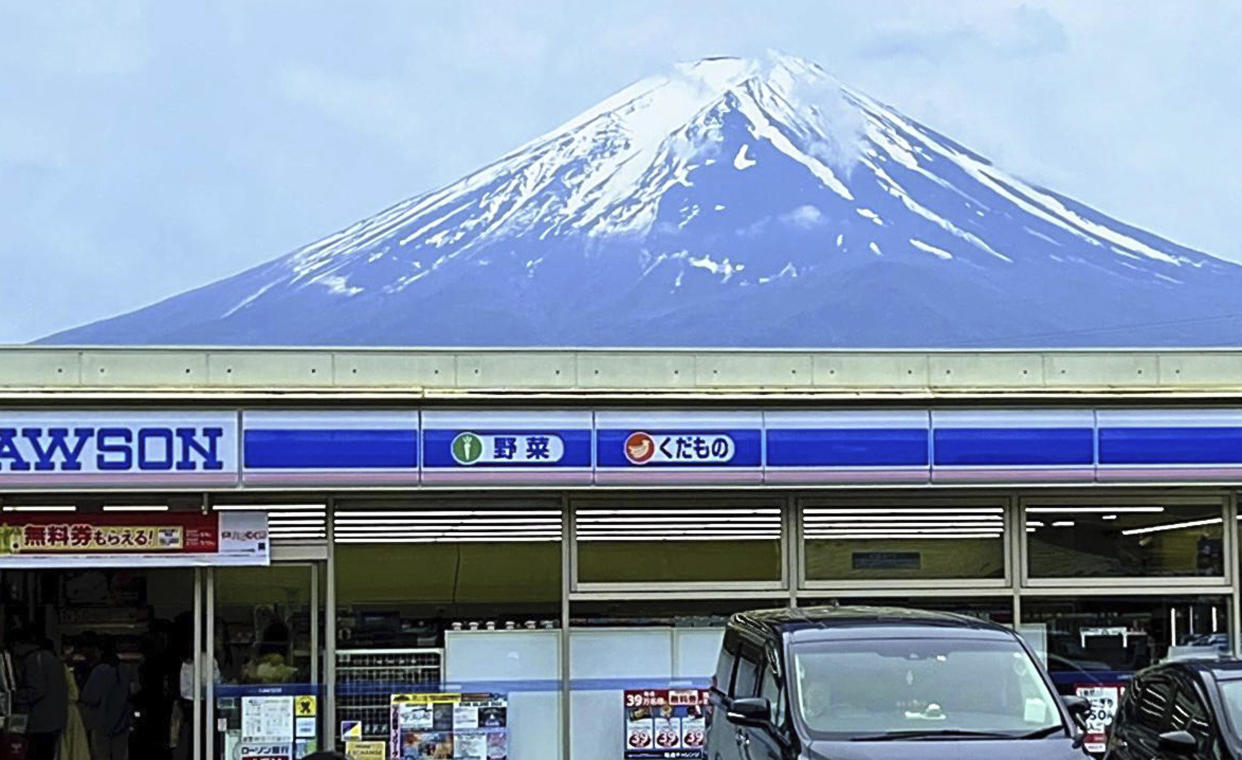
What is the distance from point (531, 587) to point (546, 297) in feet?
182

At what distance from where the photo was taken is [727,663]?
38.4 ft

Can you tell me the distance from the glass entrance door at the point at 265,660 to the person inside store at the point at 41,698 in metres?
1.58

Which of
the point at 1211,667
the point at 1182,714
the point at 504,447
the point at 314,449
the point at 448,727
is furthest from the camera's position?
the point at 448,727

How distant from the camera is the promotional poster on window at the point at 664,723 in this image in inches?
578

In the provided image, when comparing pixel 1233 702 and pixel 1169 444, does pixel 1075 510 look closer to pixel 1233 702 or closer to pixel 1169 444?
pixel 1169 444

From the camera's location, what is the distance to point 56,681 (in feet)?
49.3

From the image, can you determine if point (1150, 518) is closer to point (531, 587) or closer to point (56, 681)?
point (531, 587)

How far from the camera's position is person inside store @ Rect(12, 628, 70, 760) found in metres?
15.0

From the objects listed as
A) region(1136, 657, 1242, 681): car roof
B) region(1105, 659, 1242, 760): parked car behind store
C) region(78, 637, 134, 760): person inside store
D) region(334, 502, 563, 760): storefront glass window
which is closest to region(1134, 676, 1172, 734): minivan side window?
region(1105, 659, 1242, 760): parked car behind store

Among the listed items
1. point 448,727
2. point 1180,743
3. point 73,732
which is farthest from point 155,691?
point 1180,743

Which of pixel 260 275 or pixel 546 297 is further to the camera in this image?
pixel 260 275

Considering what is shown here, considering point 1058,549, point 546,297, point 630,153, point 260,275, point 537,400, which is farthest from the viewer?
point 630,153

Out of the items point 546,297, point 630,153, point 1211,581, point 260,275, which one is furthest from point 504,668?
point 630,153

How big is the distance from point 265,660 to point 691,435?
12.9ft
